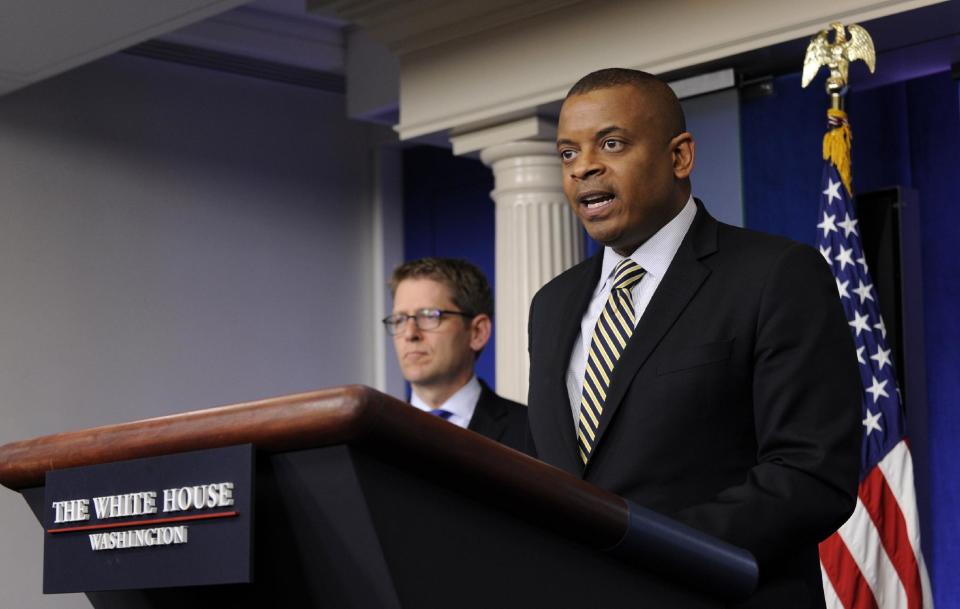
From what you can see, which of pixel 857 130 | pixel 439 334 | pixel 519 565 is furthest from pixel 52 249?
pixel 519 565

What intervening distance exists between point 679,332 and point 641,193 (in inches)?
7.4

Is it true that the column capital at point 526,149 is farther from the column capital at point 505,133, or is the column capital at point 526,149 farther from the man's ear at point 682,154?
the man's ear at point 682,154

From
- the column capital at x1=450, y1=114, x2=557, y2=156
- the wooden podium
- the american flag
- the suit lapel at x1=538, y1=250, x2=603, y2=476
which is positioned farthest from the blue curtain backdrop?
the wooden podium

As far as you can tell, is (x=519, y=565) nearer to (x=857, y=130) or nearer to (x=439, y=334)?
(x=439, y=334)

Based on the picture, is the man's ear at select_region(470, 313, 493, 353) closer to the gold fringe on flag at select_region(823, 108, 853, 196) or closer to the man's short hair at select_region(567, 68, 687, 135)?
the gold fringe on flag at select_region(823, 108, 853, 196)

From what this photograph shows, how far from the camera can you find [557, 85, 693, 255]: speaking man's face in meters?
1.66

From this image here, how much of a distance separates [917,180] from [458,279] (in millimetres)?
2057

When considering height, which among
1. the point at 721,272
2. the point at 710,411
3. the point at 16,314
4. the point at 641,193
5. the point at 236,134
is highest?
the point at 236,134

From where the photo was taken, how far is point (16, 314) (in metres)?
6.45

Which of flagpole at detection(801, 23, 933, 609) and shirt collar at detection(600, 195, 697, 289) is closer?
shirt collar at detection(600, 195, 697, 289)

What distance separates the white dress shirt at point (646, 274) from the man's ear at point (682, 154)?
0.17 feet

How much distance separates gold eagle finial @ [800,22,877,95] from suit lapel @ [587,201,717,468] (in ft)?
7.78

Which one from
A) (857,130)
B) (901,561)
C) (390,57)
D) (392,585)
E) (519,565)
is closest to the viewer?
(392,585)

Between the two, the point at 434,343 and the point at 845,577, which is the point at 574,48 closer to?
the point at 434,343
